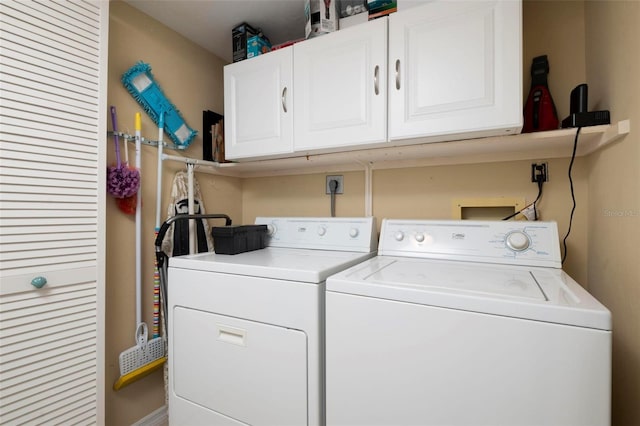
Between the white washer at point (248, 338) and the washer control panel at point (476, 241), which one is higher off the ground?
the washer control panel at point (476, 241)

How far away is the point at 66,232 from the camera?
3.95ft

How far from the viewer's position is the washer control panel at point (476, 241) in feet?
3.84

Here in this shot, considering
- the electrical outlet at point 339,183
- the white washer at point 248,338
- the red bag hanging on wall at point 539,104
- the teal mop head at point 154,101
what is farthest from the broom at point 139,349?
the red bag hanging on wall at point 539,104

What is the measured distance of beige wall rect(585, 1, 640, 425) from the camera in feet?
2.94

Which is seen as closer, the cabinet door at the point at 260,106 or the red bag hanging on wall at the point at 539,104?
the red bag hanging on wall at the point at 539,104

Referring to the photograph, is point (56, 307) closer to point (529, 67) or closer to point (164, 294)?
point (164, 294)

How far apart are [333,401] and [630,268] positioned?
106 cm

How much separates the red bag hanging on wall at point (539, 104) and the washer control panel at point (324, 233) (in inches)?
34.8

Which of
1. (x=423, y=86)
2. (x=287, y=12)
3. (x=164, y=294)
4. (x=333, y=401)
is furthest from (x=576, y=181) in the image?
(x=164, y=294)

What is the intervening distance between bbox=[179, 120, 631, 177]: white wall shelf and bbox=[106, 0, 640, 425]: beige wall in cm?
5

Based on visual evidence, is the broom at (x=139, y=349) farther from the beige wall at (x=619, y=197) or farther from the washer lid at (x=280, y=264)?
the beige wall at (x=619, y=197)

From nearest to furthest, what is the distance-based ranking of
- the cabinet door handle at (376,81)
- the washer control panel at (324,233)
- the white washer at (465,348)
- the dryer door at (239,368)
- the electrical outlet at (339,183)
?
the white washer at (465,348), the dryer door at (239,368), the cabinet door handle at (376,81), the washer control panel at (324,233), the electrical outlet at (339,183)

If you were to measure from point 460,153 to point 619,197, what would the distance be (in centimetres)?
64

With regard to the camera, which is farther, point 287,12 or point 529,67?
point 287,12
